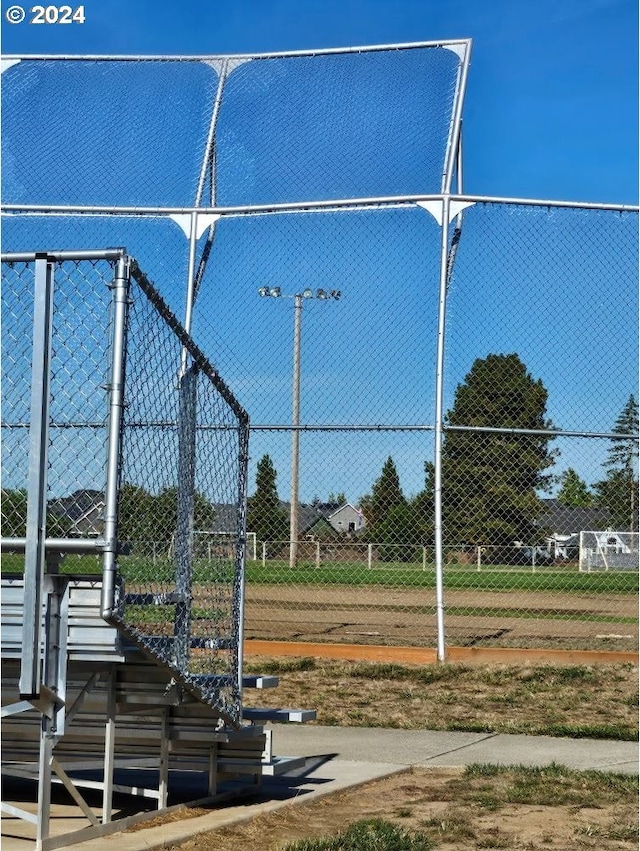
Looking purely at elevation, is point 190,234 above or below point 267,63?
below

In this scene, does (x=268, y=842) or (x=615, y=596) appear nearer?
(x=268, y=842)

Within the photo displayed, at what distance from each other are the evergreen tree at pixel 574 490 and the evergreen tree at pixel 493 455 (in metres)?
0.17

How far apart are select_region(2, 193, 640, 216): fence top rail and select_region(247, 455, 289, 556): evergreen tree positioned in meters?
2.33

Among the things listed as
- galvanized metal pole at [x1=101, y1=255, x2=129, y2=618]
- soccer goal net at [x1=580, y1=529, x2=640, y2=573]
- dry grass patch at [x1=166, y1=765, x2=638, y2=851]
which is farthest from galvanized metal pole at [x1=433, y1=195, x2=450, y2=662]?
galvanized metal pole at [x1=101, y1=255, x2=129, y2=618]

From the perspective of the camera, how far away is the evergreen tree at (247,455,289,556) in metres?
11.8

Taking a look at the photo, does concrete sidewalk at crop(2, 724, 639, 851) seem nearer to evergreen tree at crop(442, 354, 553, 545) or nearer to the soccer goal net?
evergreen tree at crop(442, 354, 553, 545)

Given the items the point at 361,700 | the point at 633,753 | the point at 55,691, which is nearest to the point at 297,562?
the point at 361,700

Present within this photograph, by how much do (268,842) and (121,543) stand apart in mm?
1677

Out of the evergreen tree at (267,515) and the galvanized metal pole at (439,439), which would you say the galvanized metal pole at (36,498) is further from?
the evergreen tree at (267,515)

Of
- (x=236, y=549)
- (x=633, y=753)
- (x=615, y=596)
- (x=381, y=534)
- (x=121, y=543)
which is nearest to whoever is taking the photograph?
(x=121, y=543)

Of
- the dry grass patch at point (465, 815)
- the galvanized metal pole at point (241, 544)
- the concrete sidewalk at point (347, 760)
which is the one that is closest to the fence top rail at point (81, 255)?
the galvanized metal pole at point (241, 544)

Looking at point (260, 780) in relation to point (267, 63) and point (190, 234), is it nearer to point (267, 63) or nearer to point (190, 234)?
point (190, 234)

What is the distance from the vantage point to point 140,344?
5312 mm

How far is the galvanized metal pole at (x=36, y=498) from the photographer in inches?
190
